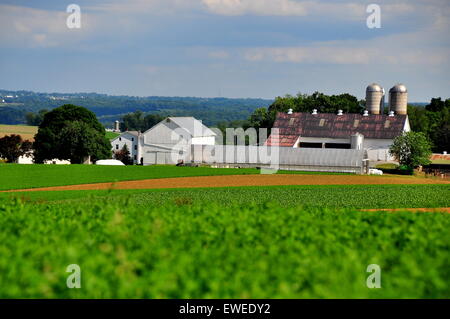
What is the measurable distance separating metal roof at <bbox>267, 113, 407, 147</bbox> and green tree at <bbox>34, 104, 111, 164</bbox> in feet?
75.2

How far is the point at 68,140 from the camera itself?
8650cm

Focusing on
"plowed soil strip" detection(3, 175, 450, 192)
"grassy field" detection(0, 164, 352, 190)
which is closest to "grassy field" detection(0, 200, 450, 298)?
"plowed soil strip" detection(3, 175, 450, 192)

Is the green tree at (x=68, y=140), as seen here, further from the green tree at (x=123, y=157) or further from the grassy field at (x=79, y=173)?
the grassy field at (x=79, y=173)

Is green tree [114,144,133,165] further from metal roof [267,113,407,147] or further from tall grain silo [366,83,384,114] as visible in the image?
tall grain silo [366,83,384,114]

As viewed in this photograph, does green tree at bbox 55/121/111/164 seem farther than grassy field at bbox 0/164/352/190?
Yes

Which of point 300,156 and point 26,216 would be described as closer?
point 26,216

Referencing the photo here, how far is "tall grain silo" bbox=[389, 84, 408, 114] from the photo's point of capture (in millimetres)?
106562

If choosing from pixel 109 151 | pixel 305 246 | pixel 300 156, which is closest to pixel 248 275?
pixel 305 246

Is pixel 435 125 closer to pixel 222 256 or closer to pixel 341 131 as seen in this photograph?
pixel 341 131

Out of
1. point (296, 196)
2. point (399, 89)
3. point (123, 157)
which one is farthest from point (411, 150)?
point (123, 157)

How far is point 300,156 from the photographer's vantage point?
7444 cm

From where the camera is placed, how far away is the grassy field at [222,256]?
10.0 m

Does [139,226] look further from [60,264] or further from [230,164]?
[230,164]
